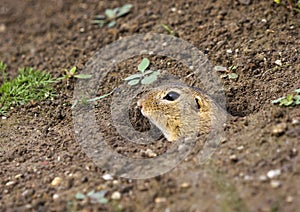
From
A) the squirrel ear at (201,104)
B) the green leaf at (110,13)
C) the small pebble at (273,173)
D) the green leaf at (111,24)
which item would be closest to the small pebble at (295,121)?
the small pebble at (273,173)

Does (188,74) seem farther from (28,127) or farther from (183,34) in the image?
(28,127)

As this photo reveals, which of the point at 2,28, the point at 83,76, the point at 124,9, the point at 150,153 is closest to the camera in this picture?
the point at 150,153

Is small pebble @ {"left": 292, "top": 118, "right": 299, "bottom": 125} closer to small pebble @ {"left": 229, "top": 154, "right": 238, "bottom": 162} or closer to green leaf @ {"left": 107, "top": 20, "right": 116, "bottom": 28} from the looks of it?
small pebble @ {"left": 229, "top": 154, "right": 238, "bottom": 162}

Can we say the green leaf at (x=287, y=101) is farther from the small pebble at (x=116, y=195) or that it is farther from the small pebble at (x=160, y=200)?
the small pebble at (x=116, y=195)

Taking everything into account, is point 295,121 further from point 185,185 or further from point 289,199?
point 185,185

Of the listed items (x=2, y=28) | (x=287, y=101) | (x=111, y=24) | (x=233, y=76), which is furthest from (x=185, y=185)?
(x=2, y=28)

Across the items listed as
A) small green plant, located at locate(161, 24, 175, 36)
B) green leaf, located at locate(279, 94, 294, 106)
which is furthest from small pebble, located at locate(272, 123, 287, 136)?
Result: small green plant, located at locate(161, 24, 175, 36)
